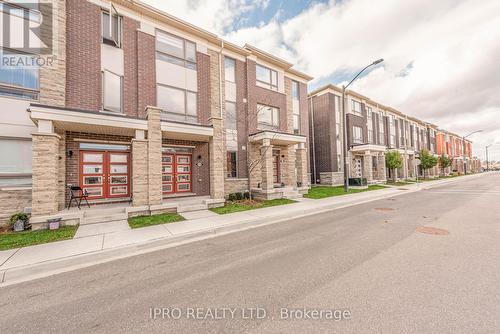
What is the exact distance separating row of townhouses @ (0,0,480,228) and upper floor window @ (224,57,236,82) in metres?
0.08

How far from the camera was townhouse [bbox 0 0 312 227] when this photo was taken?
27.0ft

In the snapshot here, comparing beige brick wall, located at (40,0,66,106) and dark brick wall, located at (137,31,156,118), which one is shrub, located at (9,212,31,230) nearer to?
beige brick wall, located at (40,0,66,106)

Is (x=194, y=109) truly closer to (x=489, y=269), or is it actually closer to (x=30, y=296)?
(x=30, y=296)

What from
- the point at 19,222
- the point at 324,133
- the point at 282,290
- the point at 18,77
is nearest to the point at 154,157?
the point at 19,222

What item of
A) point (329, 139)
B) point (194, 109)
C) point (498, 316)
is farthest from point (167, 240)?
point (329, 139)

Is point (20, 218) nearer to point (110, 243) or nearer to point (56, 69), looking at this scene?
point (110, 243)

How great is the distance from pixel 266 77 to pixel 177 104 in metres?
8.13

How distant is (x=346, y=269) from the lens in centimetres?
414

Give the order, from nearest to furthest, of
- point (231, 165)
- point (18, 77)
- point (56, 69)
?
point (18, 77)
point (56, 69)
point (231, 165)

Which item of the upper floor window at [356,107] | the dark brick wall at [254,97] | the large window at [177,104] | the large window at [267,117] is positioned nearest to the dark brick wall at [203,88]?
the large window at [177,104]

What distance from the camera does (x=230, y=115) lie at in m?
14.5

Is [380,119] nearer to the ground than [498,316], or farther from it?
farther from it

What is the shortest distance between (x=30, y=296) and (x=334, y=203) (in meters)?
11.8

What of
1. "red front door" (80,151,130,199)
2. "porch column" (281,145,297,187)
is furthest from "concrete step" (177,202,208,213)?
"porch column" (281,145,297,187)
